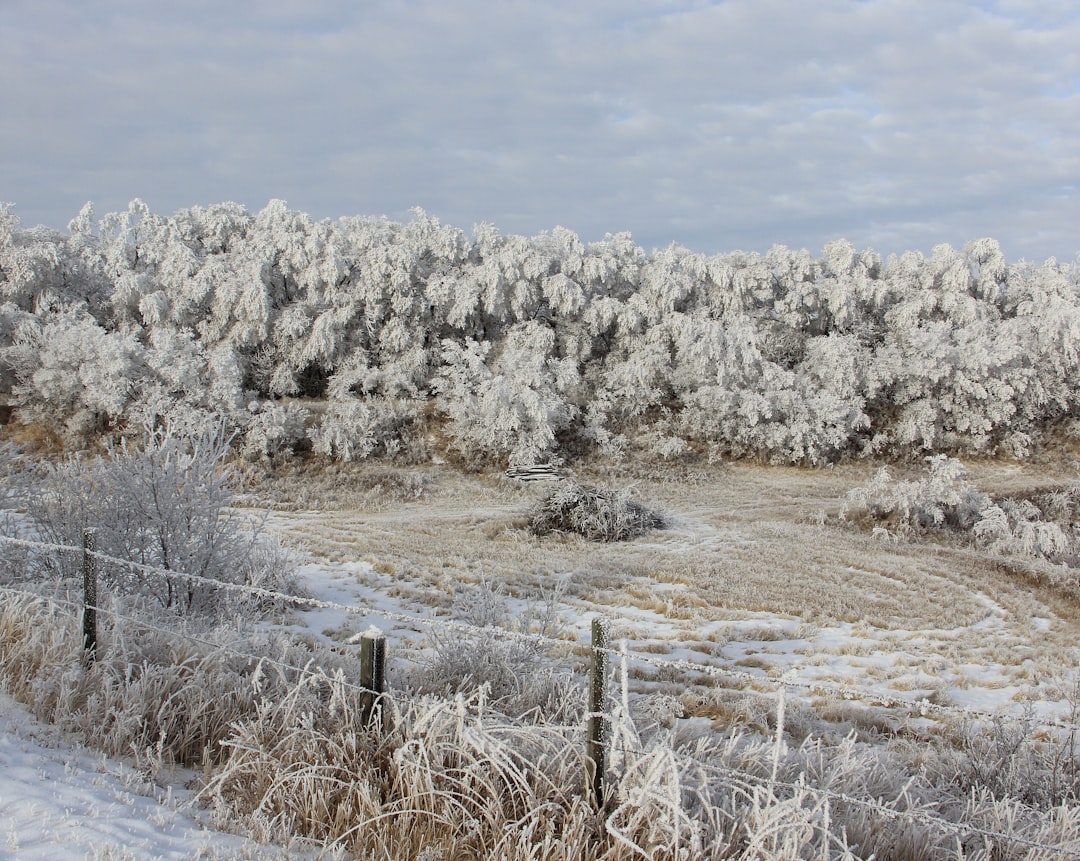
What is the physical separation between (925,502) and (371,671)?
15228mm

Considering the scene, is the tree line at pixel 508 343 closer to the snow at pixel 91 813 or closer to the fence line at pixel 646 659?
the fence line at pixel 646 659

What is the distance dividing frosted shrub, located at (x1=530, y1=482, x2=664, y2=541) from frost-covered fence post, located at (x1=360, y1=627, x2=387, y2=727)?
10710 millimetres

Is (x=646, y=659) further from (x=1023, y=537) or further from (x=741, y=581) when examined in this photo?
(x=1023, y=537)

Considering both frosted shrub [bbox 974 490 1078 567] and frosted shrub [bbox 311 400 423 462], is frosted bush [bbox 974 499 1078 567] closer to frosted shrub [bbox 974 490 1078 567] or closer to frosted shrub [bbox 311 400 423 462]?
frosted shrub [bbox 974 490 1078 567]

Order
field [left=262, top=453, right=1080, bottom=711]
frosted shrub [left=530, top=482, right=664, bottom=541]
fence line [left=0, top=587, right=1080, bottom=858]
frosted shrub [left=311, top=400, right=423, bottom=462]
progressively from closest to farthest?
1. fence line [left=0, top=587, right=1080, bottom=858]
2. field [left=262, top=453, right=1080, bottom=711]
3. frosted shrub [left=530, top=482, right=664, bottom=541]
4. frosted shrub [left=311, top=400, right=423, bottom=462]

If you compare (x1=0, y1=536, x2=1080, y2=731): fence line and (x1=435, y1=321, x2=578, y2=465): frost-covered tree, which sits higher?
(x1=435, y1=321, x2=578, y2=465): frost-covered tree

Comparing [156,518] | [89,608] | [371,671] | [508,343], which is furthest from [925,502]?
[89,608]

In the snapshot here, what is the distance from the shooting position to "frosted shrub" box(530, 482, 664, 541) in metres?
14.3

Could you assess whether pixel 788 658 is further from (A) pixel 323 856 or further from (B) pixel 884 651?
(A) pixel 323 856

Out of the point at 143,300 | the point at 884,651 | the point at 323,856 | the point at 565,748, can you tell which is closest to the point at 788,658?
the point at 884,651

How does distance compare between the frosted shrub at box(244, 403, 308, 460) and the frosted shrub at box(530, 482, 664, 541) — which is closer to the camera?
the frosted shrub at box(530, 482, 664, 541)

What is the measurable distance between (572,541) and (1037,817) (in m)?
10.5

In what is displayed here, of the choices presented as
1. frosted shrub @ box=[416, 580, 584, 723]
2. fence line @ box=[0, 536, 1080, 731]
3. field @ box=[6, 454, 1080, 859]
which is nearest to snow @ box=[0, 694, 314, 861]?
field @ box=[6, 454, 1080, 859]

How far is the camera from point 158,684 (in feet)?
13.1
